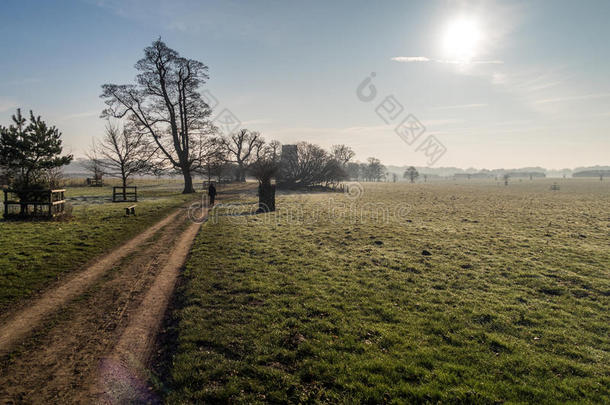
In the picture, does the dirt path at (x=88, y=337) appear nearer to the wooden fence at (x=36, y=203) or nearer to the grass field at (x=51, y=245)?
the grass field at (x=51, y=245)

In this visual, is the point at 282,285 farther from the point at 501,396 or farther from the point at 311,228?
the point at 311,228

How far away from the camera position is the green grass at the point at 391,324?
4.50 meters

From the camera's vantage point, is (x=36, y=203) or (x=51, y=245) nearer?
(x=51, y=245)

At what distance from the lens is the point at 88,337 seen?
5590mm

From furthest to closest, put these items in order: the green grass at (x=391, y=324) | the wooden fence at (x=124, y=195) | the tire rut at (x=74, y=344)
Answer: the wooden fence at (x=124, y=195) < the green grass at (x=391, y=324) < the tire rut at (x=74, y=344)

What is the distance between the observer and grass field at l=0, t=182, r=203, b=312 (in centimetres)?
788

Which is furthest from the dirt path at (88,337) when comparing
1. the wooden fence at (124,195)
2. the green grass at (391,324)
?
the wooden fence at (124,195)

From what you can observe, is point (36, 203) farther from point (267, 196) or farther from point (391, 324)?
point (391, 324)

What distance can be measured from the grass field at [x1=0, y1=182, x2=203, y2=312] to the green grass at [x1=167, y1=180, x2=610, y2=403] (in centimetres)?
401

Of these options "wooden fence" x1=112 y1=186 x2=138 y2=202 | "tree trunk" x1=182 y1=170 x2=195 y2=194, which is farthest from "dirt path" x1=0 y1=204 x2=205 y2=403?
"tree trunk" x1=182 y1=170 x2=195 y2=194

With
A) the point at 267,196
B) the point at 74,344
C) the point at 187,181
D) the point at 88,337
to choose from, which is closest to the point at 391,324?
the point at 88,337

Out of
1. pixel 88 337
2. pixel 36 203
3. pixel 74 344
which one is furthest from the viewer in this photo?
pixel 36 203

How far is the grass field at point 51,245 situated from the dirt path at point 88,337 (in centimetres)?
79

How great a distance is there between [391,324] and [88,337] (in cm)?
651
